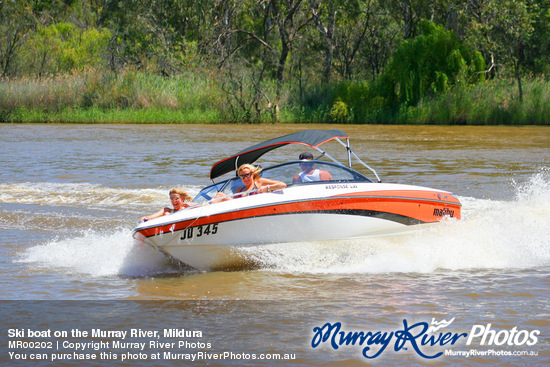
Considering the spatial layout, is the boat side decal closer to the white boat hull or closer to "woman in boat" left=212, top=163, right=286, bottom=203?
the white boat hull

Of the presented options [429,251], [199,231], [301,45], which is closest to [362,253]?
[429,251]

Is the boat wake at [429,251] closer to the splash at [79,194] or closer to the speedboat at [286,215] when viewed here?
the speedboat at [286,215]

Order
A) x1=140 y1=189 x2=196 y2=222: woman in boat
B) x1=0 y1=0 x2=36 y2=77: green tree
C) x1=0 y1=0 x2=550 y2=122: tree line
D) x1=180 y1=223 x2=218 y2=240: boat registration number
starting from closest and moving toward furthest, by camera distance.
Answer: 1. x1=180 y1=223 x2=218 y2=240: boat registration number
2. x1=140 y1=189 x2=196 y2=222: woman in boat
3. x1=0 y1=0 x2=550 y2=122: tree line
4. x1=0 y1=0 x2=36 y2=77: green tree

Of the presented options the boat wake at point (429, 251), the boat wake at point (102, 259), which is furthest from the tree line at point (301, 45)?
the boat wake at point (102, 259)

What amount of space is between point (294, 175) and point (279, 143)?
1.65 ft

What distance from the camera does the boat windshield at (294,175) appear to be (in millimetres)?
8711

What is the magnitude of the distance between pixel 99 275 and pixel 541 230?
604cm

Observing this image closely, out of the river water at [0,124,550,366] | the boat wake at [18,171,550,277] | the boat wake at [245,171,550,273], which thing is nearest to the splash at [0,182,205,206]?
Result: the river water at [0,124,550,366]

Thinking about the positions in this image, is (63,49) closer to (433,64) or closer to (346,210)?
(433,64)

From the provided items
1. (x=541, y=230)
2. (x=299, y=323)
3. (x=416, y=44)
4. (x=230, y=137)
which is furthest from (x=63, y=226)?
(x=416, y=44)

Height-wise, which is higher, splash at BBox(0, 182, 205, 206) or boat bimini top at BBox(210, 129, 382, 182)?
boat bimini top at BBox(210, 129, 382, 182)

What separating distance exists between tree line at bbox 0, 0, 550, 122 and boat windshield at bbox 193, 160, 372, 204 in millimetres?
24771

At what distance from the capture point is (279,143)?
29.3 ft

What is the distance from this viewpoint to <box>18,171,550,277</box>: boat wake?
8.12 meters
